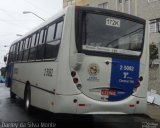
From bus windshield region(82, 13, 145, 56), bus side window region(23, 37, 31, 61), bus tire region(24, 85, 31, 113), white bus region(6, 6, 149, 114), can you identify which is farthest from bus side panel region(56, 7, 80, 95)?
bus side window region(23, 37, 31, 61)

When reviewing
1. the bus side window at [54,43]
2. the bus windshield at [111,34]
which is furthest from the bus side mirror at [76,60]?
the bus side window at [54,43]

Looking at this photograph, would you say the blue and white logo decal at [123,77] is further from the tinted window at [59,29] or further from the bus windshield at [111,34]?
the tinted window at [59,29]

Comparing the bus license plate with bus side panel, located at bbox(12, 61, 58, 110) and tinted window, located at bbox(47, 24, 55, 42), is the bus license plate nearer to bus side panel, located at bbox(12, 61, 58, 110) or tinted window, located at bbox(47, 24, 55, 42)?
bus side panel, located at bbox(12, 61, 58, 110)

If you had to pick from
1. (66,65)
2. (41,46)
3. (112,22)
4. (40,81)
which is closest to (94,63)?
(66,65)

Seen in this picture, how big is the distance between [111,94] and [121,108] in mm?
488

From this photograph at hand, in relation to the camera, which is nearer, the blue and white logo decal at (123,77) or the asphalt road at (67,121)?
the blue and white logo decal at (123,77)

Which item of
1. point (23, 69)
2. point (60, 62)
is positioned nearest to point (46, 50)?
point (60, 62)

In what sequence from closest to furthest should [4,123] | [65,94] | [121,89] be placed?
[65,94], [121,89], [4,123]

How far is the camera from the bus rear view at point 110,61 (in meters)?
10.1

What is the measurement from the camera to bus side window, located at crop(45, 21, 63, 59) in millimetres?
10461

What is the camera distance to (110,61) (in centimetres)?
1036

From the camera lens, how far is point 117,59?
34.4 feet

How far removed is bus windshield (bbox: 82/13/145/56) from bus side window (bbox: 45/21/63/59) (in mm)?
747

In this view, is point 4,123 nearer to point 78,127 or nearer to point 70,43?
point 78,127
